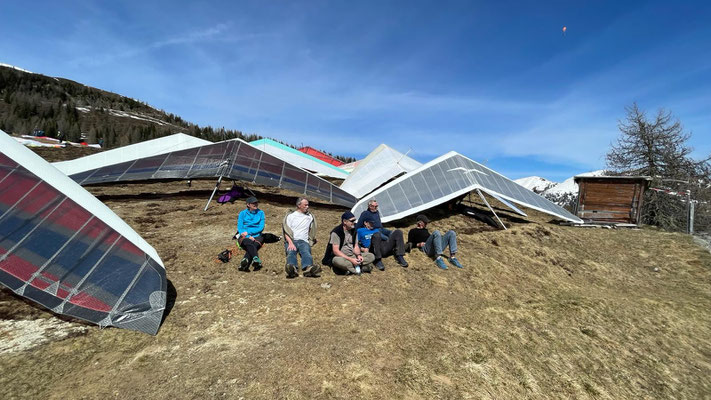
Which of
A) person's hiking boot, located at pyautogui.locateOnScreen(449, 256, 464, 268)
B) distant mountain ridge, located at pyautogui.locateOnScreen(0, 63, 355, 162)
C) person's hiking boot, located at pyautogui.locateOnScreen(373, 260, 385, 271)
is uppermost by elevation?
distant mountain ridge, located at pyautogui.locateOnScreen(0, 63, 355, 162)

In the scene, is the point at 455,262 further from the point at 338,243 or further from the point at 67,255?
the point at 67,255

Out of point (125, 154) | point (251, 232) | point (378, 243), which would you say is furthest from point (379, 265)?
point (125, 154)

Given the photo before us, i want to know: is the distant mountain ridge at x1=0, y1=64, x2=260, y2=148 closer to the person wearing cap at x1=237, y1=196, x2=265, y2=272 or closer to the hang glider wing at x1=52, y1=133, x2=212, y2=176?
the hang glider wing at x1=52, y1=133, x2=212, y2=176

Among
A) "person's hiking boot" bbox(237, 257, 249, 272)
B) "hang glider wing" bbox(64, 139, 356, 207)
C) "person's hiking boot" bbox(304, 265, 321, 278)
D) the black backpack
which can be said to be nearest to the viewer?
"person's hiking boot" bbox(304, 265, 321, 278)

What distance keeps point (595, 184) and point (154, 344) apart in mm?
16473

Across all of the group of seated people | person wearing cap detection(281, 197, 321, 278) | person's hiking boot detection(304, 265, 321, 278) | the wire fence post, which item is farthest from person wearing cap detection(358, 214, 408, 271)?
the wire fence post

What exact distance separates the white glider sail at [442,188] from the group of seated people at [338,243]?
85.9 inches

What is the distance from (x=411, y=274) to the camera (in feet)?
21.4

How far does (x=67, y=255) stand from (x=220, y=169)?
26.1 feet

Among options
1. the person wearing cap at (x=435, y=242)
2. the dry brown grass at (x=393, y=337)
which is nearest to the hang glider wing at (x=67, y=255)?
the dry brown grass at (x=393, y=337)

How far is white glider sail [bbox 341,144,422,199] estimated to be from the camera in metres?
15.2

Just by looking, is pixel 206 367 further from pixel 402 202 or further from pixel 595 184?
pixel 595 184

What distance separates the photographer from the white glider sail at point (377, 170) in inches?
600

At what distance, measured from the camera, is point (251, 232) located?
6.82m
